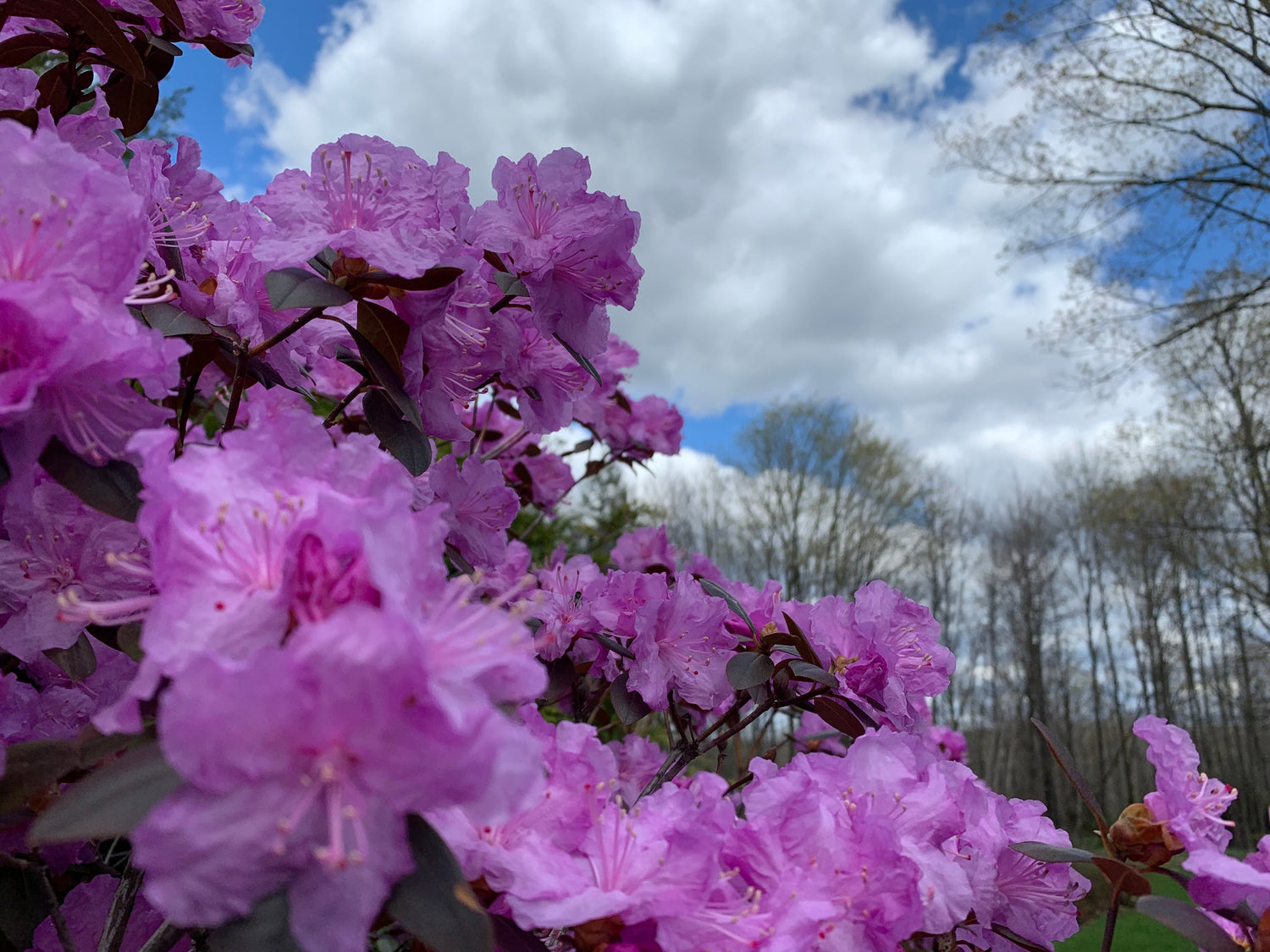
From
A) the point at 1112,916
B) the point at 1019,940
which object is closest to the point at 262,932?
the point at 1019,940

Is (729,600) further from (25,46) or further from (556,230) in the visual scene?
(25,46)

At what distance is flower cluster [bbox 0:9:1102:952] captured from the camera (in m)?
0.56

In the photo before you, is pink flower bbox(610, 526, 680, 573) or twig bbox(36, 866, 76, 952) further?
pink flower bbox(610, 526, 680, 573)

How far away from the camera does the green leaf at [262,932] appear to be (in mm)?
587

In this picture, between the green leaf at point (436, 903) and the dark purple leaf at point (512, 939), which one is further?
the dark purple leaf at point (512, 939)

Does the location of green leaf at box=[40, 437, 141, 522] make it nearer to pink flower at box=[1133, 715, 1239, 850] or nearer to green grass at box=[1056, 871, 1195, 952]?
pink flower at box=[1133, 715, 1239, 850]

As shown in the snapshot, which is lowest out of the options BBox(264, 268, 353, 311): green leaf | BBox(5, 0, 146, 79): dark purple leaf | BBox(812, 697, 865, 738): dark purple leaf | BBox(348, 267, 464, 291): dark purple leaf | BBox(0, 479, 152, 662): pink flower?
BBox(812, 697, 865, 738): dark purple leaf

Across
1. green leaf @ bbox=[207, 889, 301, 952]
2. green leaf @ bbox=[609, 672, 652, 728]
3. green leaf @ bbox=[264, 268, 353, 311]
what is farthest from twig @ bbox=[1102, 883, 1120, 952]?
green leaf @ bbox=[264, 268, 353, 311]

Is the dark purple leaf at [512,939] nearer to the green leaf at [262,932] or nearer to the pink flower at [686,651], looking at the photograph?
the green leaf at [262,932]

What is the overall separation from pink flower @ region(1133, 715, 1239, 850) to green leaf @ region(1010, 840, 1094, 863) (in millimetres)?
166

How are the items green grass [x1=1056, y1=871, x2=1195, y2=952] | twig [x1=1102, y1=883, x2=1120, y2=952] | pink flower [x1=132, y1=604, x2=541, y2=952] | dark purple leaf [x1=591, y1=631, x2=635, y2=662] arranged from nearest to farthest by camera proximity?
1. pink flower [x1=132, y1=604, x2=541, y2=952]
2. twig [x1=1102, y1=883, x2=1120, y2=952]
3. dark purple leaf [x1=591, y1=631, x2=635, y2=662]
4. green grass [x1=1056, y1=871, x2=1195, y2=952]

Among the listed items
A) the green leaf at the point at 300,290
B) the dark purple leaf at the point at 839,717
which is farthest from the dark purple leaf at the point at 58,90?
the dark purple leaf at the point at 839,717

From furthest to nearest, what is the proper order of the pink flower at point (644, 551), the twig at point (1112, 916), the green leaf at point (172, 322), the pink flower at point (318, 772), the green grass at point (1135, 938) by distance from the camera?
1. the green grass at point (1135, 938)
2. the pink flower at point (644, 551)
3. the twig at point (1112, 916)
4. the green leaf at point (172, 322)
5. the pink flower at point (318, 772)

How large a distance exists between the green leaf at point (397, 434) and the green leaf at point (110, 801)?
59 centimetres
